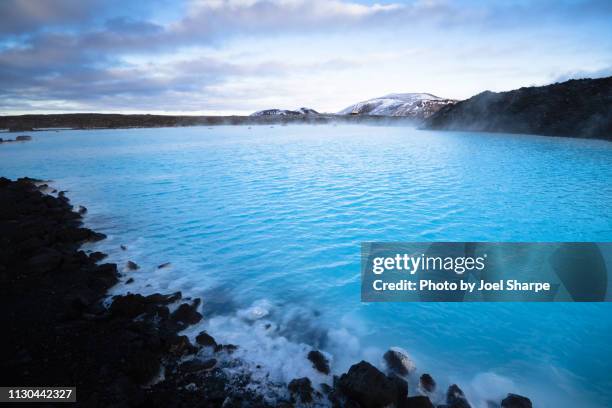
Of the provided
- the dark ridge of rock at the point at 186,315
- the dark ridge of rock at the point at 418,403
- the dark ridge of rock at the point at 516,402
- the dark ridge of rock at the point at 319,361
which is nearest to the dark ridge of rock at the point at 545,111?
the dark ridge of rock at the point at 516,402

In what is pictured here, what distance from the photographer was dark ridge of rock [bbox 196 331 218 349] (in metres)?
5.50

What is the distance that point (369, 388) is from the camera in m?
4.17

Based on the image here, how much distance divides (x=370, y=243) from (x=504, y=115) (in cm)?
5908

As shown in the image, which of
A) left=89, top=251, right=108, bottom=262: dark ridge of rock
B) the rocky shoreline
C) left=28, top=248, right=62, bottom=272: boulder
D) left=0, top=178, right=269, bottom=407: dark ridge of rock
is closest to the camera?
the rocky shoreline

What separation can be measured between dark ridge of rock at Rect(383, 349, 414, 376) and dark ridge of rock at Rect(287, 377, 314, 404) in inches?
58.6

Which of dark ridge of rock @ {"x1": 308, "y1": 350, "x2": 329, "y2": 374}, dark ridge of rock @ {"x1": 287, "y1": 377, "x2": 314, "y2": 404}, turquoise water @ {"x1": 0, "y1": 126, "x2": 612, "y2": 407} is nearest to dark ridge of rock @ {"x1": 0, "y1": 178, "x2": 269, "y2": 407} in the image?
dark ridge of rock @ {"x1": 287, "y1": 377, "x2": 314, "y2": 404}

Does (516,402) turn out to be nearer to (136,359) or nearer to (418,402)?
(418,402)

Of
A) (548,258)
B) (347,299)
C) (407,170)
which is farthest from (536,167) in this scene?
(347,299)

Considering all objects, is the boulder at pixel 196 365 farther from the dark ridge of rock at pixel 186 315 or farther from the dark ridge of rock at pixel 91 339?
the dark ridge of rock at pixel 186 315

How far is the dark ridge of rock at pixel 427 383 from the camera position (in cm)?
479

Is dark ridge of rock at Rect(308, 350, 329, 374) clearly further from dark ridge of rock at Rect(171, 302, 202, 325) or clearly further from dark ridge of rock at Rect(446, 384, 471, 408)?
dark ridge of rock at Rect(171, 302, 202, 325)

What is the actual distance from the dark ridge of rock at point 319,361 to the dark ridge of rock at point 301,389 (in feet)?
1.62

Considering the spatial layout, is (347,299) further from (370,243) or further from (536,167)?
(536,167)

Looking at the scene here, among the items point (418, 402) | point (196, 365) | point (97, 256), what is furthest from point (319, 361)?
point (97, 256)
